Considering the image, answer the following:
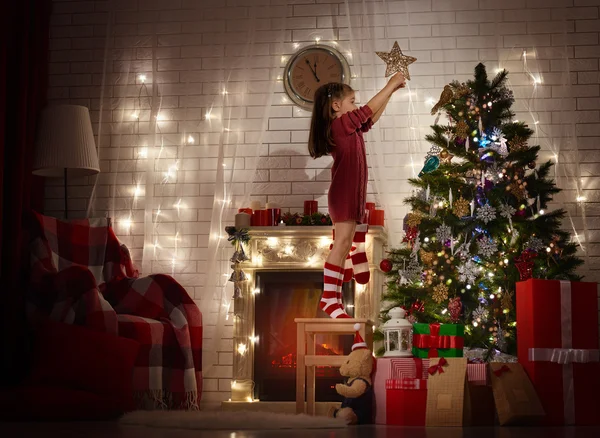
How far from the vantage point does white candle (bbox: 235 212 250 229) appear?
204 inches

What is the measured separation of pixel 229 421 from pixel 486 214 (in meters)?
2.07

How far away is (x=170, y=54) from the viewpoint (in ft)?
19.4

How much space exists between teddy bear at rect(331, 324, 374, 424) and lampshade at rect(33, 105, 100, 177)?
2.44m

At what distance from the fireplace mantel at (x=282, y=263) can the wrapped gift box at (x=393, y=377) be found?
48.2 inches

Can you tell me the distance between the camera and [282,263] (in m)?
5.20

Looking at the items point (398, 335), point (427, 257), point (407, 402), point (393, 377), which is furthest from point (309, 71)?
point (407, 402)

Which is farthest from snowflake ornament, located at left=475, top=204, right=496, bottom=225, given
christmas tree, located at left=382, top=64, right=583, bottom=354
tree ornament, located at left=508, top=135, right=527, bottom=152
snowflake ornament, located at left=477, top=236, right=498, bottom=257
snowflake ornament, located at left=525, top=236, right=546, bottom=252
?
tree ornament, located at left=508, top=135, right=527, bottom=152

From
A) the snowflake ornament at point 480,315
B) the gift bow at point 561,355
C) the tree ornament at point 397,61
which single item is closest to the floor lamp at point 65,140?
the tree ornament at point 397,61

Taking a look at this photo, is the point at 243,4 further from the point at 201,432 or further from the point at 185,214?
the point at 201,432

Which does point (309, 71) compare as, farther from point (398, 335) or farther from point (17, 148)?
point (398, 335)

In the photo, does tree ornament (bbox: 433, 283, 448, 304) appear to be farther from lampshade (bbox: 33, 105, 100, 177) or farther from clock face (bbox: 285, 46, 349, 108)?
lampshade (bbox: 33, 105, 100, 177)

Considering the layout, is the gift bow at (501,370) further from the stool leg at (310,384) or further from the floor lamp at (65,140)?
the floor lamp at (65,140)

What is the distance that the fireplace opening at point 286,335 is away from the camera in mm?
5094

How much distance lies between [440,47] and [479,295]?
195 centimetres
